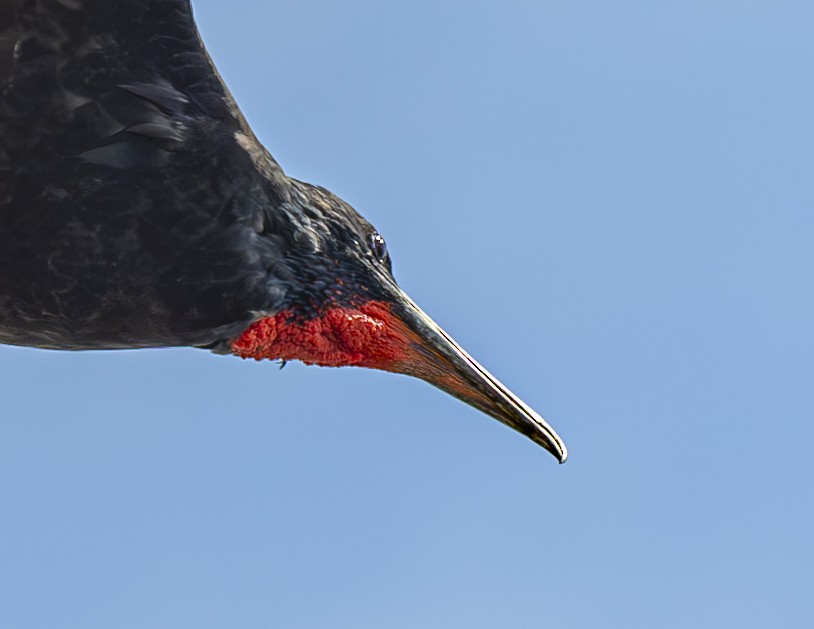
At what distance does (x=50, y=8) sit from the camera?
486 cm

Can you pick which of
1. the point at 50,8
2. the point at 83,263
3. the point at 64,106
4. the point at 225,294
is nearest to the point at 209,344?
the point at 225,294

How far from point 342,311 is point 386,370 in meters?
0.45

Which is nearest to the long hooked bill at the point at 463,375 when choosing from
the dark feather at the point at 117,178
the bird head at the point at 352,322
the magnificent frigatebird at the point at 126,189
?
the bird head at the point at 352,322

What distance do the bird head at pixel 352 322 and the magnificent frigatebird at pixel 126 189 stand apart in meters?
0.10

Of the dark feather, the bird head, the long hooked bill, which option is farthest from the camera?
the long hooked bill

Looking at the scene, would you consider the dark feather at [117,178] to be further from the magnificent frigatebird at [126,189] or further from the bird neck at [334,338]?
the bird neck at [334,338]

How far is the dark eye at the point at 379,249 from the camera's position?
584cm

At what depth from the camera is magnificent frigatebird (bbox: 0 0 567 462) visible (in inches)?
194

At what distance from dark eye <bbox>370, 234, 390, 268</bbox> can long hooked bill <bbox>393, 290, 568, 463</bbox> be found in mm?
192

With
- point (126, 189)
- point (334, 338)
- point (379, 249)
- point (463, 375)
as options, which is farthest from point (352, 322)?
point (126, 189)

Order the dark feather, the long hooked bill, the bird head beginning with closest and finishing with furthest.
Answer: the dark feather < the bird head < the long hooked bill

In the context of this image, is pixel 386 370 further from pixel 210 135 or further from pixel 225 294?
pixel 210 135

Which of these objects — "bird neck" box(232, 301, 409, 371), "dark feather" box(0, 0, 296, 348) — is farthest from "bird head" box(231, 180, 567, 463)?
"dark feather" box(0, 0, 296, 348)

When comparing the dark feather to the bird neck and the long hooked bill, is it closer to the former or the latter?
the bird neck
